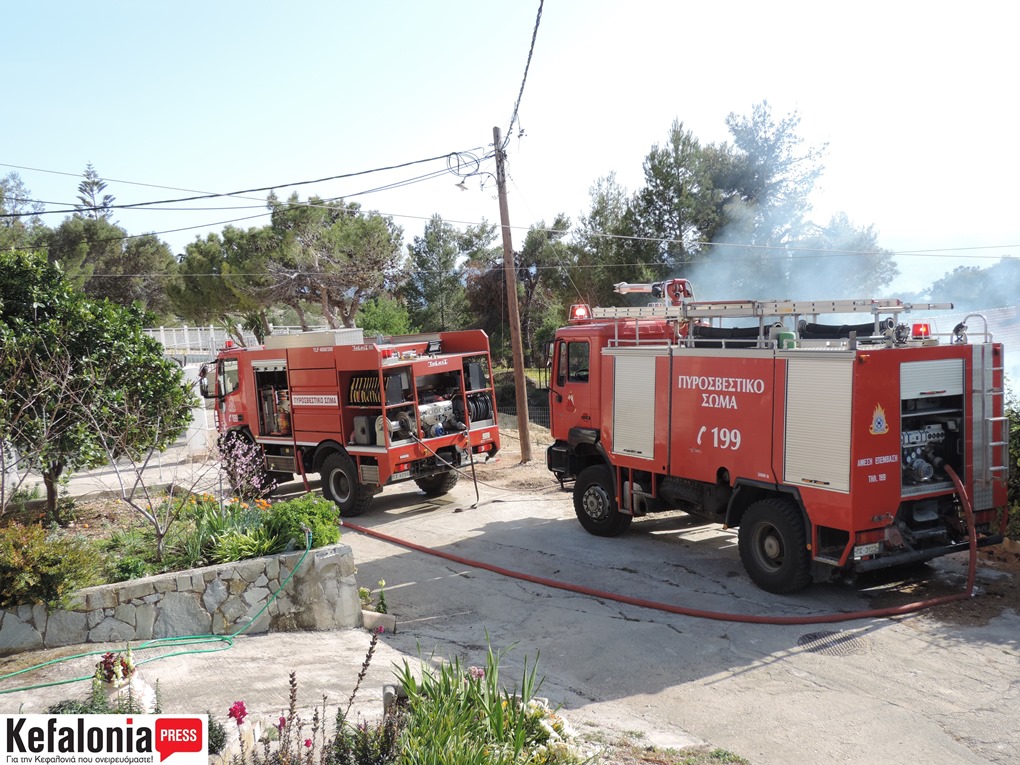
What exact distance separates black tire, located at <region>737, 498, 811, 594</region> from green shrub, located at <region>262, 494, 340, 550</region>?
458 centimetres

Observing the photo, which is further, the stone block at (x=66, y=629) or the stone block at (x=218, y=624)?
the stone block at (x=218, y=624)

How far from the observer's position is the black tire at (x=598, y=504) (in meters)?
11.2

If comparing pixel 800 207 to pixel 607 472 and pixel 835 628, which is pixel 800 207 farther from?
pixel 835 628

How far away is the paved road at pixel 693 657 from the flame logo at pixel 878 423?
6.17 ft

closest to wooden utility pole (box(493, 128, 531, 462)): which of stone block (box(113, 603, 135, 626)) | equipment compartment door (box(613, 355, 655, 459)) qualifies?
equipment compartment door (box(613, 355, 655, 459))

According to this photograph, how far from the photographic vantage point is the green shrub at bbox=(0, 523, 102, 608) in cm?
644

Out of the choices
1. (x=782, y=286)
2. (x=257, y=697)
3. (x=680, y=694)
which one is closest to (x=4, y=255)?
(x=257, y=697)

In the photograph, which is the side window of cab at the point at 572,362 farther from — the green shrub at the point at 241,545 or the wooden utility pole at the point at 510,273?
the green shrub at the point at 241,545

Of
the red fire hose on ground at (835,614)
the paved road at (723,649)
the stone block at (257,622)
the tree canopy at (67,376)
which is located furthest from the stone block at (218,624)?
the red fire hose on ground at (835,614)

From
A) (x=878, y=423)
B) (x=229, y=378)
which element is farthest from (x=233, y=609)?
(x=229, y=378)

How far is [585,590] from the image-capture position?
9.02 metres

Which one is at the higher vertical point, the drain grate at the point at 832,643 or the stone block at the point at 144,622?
the stone block at the point at 144,622

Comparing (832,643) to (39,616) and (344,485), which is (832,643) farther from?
(344,485)

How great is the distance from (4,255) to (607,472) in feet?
28.3
